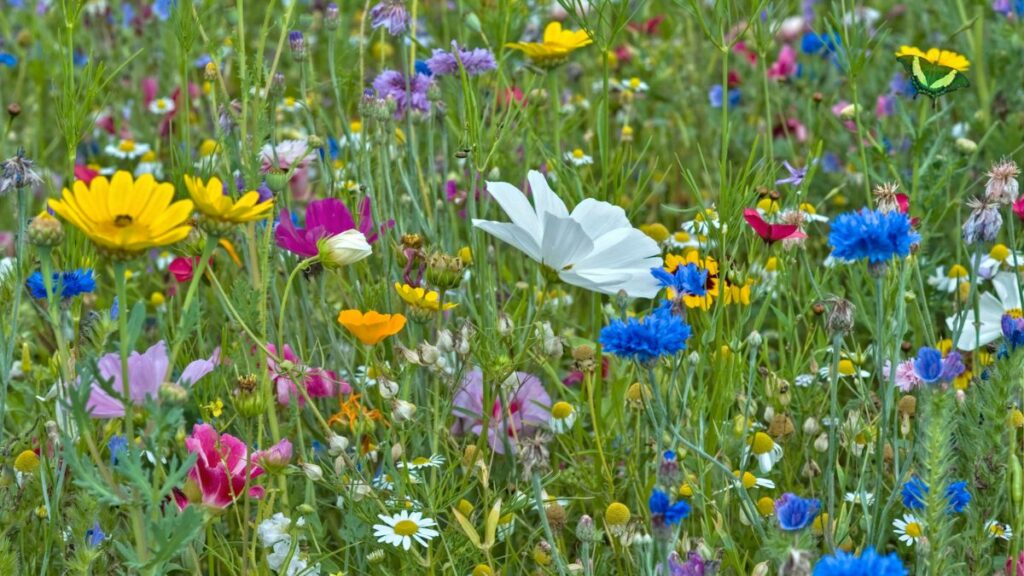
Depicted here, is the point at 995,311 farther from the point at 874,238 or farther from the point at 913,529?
the point at 874,238

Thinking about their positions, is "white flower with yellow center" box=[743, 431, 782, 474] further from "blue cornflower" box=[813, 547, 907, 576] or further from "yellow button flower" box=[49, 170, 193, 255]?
"yellow button flower" box=[49, 170, 193, 255]

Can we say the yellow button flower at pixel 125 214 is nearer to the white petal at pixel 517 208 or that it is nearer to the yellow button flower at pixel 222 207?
the yellow button flower at pixel 222 207

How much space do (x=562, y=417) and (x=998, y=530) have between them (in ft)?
1.61

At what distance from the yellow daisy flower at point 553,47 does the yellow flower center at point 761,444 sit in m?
0.66

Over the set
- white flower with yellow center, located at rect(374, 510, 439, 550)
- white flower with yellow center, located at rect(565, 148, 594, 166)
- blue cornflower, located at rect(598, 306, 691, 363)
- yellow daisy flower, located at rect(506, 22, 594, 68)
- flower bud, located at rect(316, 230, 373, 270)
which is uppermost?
yellow daisy flower, located at rect(506, 22, 594, 68)

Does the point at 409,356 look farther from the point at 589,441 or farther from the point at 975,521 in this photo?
the point at 975,521

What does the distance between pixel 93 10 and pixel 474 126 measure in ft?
6.90

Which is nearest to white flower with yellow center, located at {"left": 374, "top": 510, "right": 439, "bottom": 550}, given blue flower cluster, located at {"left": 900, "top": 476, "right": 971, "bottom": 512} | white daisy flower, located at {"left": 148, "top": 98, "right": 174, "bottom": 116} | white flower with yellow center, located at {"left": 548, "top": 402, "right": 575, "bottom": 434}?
white flower with yellow center, located at {"left": 548, "top": 402, "right": 575, "bottom": 434}

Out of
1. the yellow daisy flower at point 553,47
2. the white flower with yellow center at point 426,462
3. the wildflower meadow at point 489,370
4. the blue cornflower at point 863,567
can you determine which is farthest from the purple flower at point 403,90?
the blue cornflower at point 863,567

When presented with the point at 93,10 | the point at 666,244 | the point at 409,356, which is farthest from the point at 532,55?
the point at 93,10

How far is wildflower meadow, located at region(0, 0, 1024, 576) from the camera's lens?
1101 millimetres

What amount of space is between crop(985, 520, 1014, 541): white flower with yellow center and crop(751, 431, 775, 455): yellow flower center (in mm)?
242

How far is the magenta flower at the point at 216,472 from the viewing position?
123cm

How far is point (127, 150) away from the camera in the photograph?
2568mm
